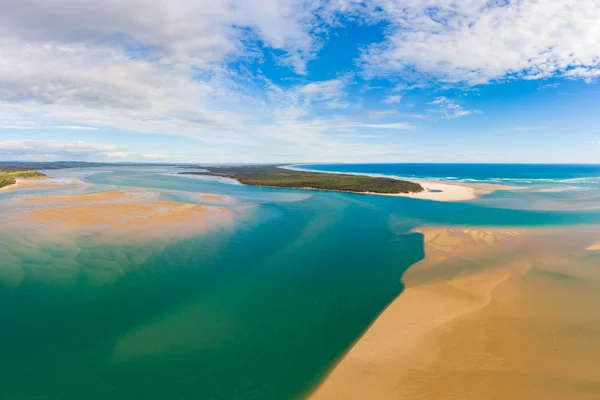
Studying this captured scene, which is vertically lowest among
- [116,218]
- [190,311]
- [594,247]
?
[190,311]

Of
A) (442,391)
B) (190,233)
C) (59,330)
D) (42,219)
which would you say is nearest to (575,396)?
→ (442,391)

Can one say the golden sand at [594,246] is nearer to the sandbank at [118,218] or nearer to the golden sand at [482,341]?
the golden sand at [482,341]

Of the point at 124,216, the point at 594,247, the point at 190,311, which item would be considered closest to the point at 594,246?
the point at 594,247

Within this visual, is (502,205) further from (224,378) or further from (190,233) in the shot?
(224,378)

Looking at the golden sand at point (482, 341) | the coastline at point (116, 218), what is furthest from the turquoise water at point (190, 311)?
the coastline at point (116, 218)

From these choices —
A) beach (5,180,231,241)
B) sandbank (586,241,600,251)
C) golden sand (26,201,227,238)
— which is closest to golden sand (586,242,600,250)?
sandbank (586,241,600,251)

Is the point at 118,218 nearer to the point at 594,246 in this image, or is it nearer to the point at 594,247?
the point at 594,247

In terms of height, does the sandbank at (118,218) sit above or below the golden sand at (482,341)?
above
